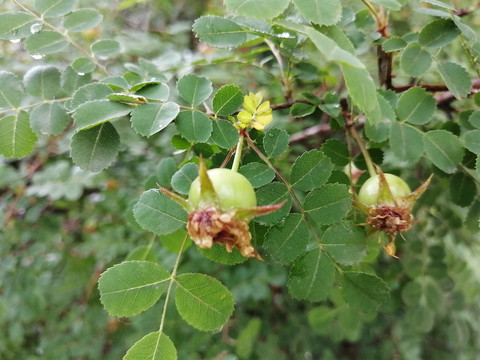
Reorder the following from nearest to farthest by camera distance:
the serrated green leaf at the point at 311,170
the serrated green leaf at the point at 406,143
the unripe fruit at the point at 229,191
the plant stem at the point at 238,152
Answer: the unripe fruit at the point at 229,191, the plant stem at the point at 238,152, the serrated green leaf at the point at 311,170, the serrated green leaf at the point at 406,143

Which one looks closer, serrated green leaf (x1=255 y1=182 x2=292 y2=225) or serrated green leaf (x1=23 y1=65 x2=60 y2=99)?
serrated green leaf (x1=255 y1=182 x2=292 y2=225)

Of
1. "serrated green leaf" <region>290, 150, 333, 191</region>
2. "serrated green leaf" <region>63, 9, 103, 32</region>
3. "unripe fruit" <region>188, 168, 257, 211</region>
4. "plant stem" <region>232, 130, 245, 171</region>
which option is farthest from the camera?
"serrated green leaf" <region>63, 9, 103, 32</region>

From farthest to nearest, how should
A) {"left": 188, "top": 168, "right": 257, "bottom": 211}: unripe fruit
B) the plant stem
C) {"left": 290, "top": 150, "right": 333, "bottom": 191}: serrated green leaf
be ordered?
{"left": 290, "top": 150, "right": 333, "bottom": 191}: serrated green leaf → the plant stem → {"left": 188, "top": 168, "right": 257, "bottom": 211}: unripe fruit

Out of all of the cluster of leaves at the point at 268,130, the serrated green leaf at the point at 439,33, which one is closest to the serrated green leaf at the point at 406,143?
the cluster of leaves at the point at 268,130

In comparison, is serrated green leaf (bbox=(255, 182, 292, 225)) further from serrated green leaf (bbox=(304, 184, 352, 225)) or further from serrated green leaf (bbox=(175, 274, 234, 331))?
serrated green leaf (bbox=(175, 274, 234, 331))

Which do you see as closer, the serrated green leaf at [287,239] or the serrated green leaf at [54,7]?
the serrated green leaf at [287,239]

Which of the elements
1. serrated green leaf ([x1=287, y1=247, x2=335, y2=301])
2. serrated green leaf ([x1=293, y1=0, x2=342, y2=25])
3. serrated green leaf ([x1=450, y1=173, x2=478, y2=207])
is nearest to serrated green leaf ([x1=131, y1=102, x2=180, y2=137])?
serrated green leaf ([x1=293, y1=0, x2=342, y2=25])

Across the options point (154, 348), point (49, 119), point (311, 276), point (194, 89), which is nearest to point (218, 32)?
point (194, 89)

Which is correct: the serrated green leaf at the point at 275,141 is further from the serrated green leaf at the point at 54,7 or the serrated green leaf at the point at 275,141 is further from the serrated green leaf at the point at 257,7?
the serrated green leaf at the point at 54,7
